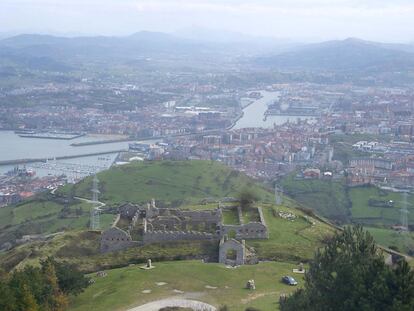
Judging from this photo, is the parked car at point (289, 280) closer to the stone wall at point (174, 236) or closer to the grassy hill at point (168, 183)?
the stone wall at point (174, 236)

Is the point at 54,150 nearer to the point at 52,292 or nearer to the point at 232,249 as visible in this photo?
the point at 232,249

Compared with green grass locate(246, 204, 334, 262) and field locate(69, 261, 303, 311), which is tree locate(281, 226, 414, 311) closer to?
field locate(69, 261, 303, 311)

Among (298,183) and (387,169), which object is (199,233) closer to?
(298,183)

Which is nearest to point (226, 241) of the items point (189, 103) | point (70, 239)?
point (70, 239)

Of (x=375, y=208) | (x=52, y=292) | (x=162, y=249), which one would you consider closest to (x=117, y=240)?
(x=162, y=249)

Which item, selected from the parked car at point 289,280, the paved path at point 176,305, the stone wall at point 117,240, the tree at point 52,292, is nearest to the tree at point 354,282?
the paved path at point 176,305
